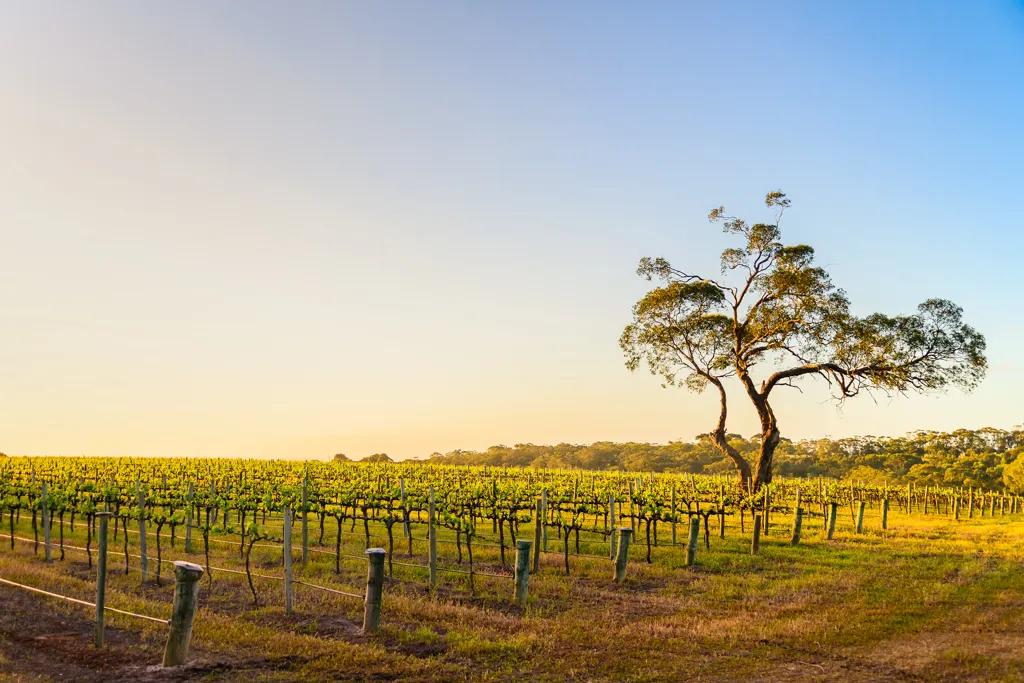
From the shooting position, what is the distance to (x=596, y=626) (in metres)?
13.8

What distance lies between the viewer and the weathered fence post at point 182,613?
10.5m

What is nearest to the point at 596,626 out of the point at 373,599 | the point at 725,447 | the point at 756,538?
the point at 373,599

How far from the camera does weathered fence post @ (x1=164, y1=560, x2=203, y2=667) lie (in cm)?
1048

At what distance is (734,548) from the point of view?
2512 cm

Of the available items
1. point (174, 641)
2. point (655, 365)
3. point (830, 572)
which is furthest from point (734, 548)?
point (655, 365)

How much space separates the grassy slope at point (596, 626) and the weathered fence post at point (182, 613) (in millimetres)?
314

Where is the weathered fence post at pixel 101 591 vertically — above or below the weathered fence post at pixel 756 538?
above

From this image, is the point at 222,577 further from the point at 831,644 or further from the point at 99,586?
the point at 831,644

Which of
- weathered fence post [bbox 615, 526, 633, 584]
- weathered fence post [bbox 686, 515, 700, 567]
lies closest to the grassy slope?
weathered fence post [bbox 615, 526, 633, 584]

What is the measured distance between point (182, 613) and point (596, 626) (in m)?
6.92

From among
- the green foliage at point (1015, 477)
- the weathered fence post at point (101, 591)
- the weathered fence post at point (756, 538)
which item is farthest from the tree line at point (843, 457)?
the weathered fence post at point (101, 591)

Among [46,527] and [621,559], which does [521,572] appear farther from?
[46,527]

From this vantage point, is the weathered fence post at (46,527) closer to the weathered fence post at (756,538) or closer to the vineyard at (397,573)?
the vineyard at (397,573)

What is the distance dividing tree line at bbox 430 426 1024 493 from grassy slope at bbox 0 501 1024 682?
2737 centimetres
